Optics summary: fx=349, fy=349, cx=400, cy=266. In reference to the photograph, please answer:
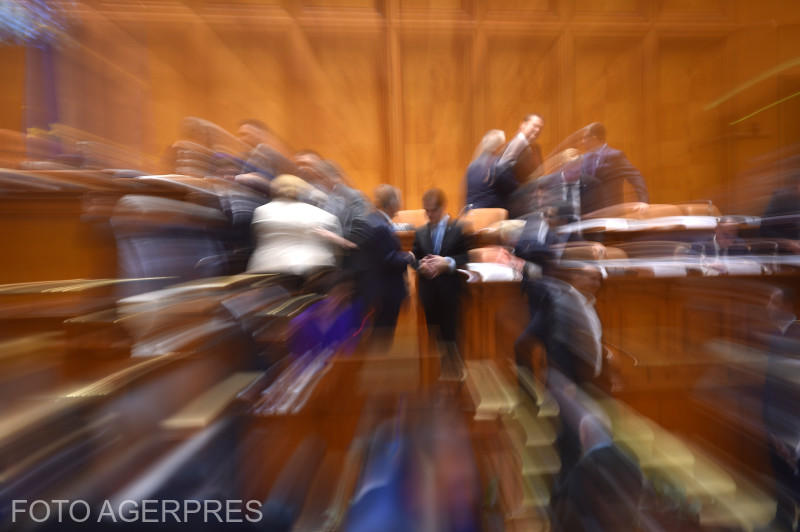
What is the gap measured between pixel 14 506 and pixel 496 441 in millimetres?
1742

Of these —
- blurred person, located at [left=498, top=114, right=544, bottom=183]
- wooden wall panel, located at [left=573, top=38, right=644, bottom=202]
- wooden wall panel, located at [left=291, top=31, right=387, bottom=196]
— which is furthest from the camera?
wooden wall panel, located at [left=573, top=38, right=644, bottom=202]

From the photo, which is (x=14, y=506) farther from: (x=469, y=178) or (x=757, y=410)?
(x=757, y=410)

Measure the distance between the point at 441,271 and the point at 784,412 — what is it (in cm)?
144

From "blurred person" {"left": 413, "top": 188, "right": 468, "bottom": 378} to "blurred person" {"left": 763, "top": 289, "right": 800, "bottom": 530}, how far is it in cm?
123

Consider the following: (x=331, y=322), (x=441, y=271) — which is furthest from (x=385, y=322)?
(x=441, y=271)

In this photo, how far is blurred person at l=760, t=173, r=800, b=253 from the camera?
140 centimetres

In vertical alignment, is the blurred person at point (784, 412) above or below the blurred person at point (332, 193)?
below

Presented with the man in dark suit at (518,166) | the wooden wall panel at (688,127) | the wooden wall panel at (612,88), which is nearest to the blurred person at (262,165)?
the man in dark suit at (518,166)

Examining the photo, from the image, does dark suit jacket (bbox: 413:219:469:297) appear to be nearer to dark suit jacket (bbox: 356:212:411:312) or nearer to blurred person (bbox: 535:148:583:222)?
dark suit jacket (bbox: 356:212:411:312)

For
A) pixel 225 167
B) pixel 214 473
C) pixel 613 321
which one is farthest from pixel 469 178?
pixel 214 473

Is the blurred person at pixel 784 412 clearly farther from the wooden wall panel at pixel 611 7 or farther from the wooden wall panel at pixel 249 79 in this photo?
the wooden wall panel at pixel 249 79

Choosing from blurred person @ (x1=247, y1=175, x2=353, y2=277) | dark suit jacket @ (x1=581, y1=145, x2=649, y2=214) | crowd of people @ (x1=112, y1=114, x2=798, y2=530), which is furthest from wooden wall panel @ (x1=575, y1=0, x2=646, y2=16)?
blurred person @ (x1=247, y1=175, x2=353, y2=277)

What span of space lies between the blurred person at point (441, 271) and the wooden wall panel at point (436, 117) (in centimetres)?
165

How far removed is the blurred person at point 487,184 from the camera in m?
1.71
